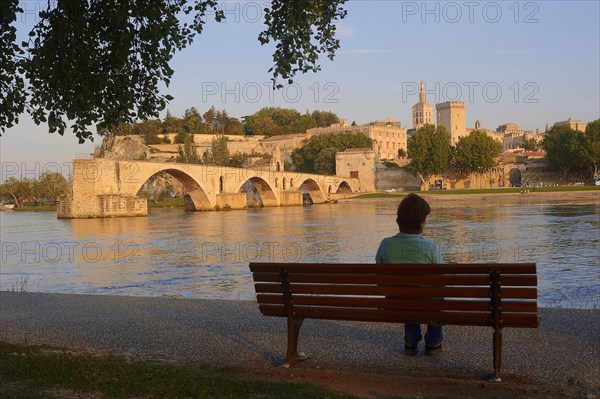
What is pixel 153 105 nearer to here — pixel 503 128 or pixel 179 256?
pixel 179 256

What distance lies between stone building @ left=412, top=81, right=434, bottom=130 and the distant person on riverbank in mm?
156746

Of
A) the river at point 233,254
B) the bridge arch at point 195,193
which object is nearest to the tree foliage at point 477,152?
the bridge arch at point 195,193

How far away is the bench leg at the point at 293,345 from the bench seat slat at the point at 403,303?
5.3 inches

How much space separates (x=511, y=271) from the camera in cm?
425

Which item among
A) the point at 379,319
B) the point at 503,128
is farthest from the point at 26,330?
the point at 503,128

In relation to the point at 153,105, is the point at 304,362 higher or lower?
lower

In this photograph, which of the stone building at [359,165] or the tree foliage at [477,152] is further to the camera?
the stone building at [359,165]

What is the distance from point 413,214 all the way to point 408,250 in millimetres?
263

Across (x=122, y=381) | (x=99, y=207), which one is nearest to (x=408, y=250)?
(x=122, y=381)

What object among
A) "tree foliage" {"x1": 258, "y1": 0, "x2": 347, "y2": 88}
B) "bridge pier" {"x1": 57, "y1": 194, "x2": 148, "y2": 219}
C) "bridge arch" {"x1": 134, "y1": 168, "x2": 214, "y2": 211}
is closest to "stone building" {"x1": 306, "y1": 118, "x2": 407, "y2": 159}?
"bridge arch" {"x1": 134, "y1": 168, "x2": 214, "y2": 211}

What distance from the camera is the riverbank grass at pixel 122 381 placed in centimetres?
400

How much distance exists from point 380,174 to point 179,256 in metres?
80.2

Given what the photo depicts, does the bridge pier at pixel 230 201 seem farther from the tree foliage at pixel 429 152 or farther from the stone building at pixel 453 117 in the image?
the stone building at pixel 453 117

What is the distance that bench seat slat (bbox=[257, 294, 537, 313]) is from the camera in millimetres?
4344
